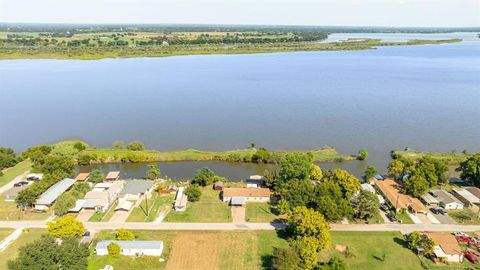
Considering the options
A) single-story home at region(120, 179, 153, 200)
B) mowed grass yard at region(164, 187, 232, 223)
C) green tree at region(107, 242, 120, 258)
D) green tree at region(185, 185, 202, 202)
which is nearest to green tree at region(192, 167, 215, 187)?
mowed grass yard at region(164, 187, 232, 223)

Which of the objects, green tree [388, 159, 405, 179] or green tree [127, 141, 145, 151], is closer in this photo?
green tree [388, 159, 405, 179]

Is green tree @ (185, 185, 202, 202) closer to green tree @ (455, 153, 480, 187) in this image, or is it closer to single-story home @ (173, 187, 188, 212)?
single-story home @ (173, 187, 188, 212)

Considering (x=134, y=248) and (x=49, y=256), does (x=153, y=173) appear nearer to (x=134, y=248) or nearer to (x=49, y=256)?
(x=134, y=248)

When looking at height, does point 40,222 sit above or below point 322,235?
below

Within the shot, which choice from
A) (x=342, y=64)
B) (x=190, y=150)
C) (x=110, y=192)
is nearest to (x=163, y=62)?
(x=342, y=64)

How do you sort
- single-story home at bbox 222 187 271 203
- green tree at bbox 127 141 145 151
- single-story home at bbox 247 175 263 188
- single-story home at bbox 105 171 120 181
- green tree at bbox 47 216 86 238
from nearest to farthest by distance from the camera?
green tree at bbox 47 216 86 238 → single-story home at bbox 222 187 271 203 → single-story home at bbox 247 175 263 188 → single-story home at bbox 105 171 120 181 → green tree at bbox 127 141 145 151

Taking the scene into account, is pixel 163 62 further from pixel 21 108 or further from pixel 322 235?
pixel 322 235

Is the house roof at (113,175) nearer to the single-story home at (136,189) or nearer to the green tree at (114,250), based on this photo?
the single-story home at (136,189)
